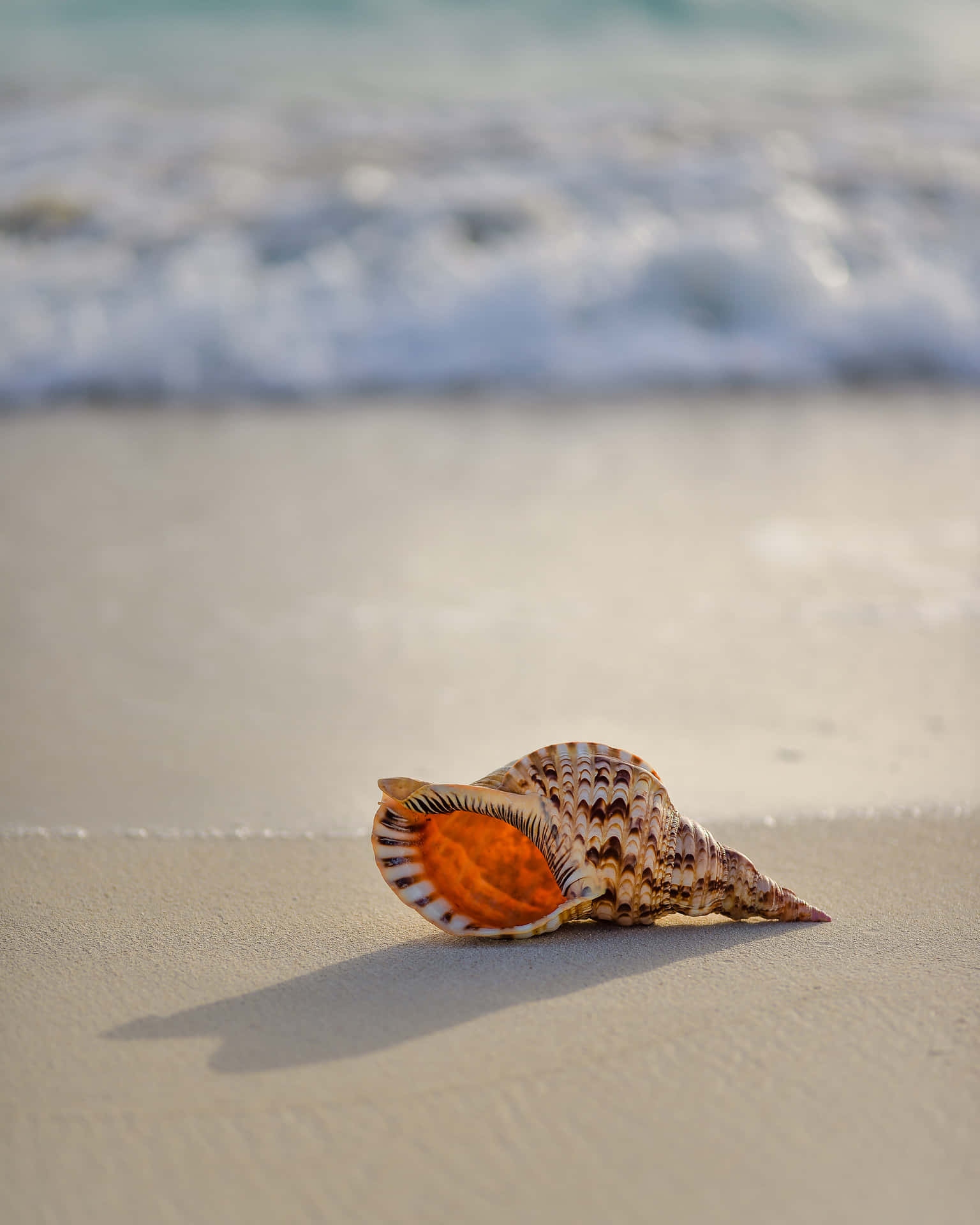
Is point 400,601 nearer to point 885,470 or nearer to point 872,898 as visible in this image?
point 872,898

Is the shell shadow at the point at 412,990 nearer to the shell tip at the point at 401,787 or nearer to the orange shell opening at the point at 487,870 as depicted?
the orange shell opening at the point at 487,870

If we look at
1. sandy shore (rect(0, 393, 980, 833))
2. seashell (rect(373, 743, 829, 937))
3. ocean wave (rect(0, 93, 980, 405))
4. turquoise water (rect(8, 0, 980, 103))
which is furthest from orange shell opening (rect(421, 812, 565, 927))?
turquoise water (rect(8, 0, 980, 103))

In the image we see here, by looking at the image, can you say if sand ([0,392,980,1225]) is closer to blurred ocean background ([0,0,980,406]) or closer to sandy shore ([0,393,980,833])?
sandy shore ([0,393,980,833])

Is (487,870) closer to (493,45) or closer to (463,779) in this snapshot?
(463,779)

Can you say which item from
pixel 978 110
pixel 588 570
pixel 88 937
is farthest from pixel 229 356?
pixel 978 110

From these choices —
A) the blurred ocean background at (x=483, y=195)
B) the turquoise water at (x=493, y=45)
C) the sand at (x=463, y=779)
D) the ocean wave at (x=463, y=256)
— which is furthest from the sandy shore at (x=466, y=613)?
the turquoise water at (x=493, y=45)

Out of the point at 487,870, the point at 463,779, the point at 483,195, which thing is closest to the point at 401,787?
the point at 487,870

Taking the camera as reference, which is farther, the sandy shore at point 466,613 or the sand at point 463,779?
the sandy shore at point 466,613
